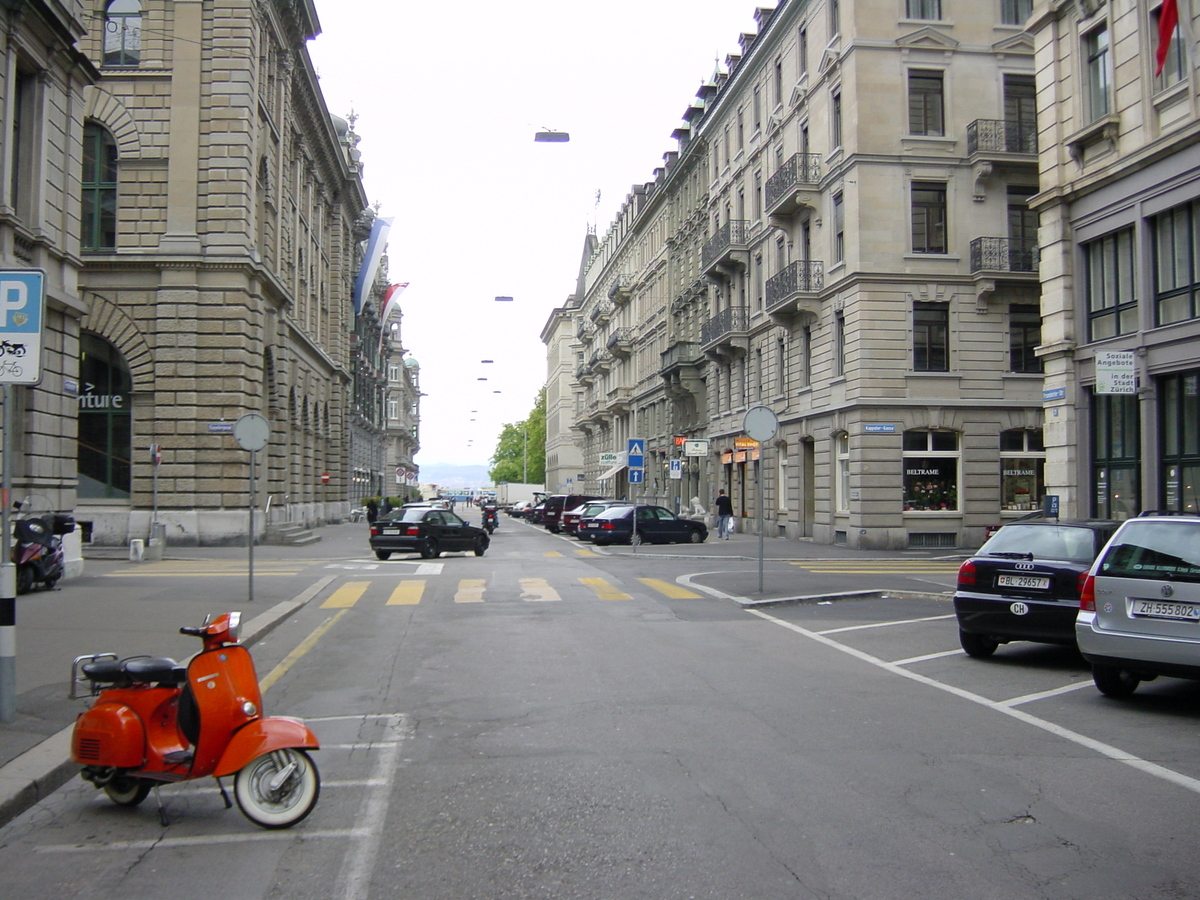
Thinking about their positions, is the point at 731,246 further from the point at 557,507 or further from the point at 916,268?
the point at 557,507

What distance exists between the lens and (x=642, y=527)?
115ft

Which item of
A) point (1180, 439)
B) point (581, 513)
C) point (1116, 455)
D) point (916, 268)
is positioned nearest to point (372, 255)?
point (581, 513)

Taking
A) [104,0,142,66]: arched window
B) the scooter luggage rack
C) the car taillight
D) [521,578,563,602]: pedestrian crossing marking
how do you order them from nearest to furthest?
the scooter luggage rack
the car taillight
[521,578,563,602]: pedestrian crossing marking
[104,0,142,66]: arched window

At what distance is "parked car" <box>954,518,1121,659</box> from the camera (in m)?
10.5

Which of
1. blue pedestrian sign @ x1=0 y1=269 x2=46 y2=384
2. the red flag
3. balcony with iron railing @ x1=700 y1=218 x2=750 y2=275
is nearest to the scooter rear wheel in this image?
blue pedestrian sign @ x1=0 y1=269 x2=46 y2=384

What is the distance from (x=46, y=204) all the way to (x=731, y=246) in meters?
29.5

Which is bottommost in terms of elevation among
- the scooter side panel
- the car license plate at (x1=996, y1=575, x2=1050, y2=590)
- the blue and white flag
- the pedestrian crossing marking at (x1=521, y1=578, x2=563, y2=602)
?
the pedestrian crossing marking at (x1=521, y1=578, x2=563, y2=602)

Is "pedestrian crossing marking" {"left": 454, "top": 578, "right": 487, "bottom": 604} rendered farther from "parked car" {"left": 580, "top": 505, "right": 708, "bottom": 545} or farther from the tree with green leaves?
the tree with green leaves

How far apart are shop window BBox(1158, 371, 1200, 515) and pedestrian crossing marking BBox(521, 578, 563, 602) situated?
10.8 metres

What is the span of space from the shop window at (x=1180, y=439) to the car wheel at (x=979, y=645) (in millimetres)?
9237

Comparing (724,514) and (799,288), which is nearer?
(799,288)

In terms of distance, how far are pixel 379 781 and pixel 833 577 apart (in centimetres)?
1608

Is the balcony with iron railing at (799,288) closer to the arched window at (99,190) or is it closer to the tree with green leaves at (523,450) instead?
the arched window at (99,190)

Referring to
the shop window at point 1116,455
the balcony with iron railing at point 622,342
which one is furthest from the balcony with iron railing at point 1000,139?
the balcony with iron railing at point 622,342
